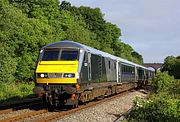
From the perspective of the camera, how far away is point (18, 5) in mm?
50844

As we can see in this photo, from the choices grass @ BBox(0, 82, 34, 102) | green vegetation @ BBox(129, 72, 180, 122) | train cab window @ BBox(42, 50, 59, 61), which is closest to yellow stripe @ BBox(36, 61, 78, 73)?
train cab window @ BBox(42, 50, 59, 61)

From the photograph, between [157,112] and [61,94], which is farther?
[61,94]

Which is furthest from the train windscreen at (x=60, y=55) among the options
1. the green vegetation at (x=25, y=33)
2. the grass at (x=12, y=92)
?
the green vegetation at (x=25, y=33)

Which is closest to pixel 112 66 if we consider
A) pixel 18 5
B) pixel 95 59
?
pixel 95 59

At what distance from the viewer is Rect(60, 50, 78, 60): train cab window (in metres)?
18.3

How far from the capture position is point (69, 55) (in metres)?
18.4

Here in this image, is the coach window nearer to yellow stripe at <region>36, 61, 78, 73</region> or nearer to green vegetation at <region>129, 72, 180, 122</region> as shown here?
yellow stripe at <region>36, 61, 78, 73</region>

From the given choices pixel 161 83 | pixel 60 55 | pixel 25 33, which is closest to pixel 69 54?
pixel 60 55

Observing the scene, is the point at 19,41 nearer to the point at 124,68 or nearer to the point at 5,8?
the point at 5,8

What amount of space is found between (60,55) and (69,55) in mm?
389

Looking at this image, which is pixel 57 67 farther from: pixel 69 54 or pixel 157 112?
pixel 157 112

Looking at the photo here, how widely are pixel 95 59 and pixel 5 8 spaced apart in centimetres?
1405

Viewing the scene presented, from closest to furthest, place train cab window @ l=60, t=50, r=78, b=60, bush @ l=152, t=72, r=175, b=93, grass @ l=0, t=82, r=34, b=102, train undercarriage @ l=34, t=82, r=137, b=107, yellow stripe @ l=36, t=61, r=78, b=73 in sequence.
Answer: train undercarriage @ l=34, t=82, r=137, b=107
yellow stripe @ l=36, t=61, r=78, b=73
train cab window @ l=60, t=50, r=78, b=60
grass @ l=0, t=82, r=34, b=102
bush @ l=152, t=72, r=175, b=93

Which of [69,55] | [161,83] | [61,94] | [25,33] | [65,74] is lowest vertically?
[61,94]
